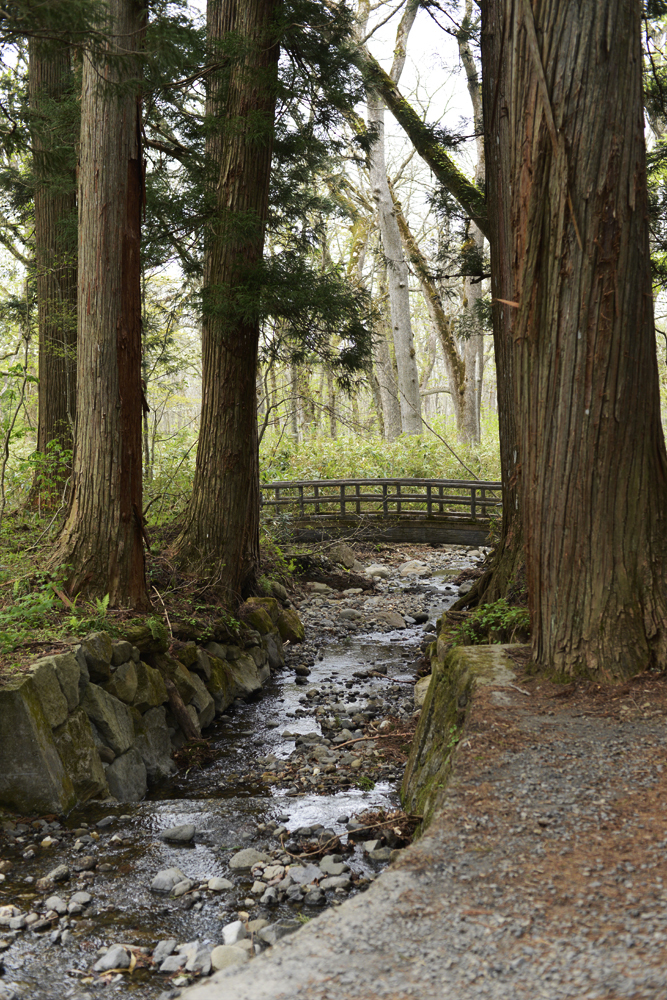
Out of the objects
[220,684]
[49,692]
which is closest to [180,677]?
[220,684]

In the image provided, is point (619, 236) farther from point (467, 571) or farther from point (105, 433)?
point (467, 571)

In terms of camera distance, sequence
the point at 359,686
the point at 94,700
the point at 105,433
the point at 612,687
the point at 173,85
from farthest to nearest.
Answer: the point at 359,686, the point at 173,85, the point at 105,433, the point at 94,700, the point at 612,687

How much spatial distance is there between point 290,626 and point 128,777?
4.31 meters

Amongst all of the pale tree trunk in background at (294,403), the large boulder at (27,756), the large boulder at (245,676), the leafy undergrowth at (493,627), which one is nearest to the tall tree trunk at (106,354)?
the large boulder at (245,676)

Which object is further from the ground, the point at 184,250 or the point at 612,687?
the point at 184,250

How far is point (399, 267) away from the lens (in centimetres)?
1789

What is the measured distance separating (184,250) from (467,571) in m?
7.62

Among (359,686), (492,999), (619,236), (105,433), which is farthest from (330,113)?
(492,999)

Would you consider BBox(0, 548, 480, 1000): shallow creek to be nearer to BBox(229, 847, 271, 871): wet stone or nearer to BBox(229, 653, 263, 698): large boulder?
BBox(229, 847, 271, 871): wet stone

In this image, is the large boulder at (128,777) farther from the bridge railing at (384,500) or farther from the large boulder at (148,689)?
the bridge railing at (384,500)

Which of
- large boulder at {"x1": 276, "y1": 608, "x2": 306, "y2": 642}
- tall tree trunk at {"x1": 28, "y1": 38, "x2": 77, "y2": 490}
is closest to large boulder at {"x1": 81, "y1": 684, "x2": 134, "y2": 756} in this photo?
large boulder at {"x1": 276, "y1": 608, "x2": 306, "y2": 642}

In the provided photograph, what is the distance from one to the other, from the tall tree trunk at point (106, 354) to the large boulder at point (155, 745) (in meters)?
0.95

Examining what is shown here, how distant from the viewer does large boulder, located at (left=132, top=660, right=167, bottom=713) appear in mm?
5707

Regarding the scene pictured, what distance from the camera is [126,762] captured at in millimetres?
5238
